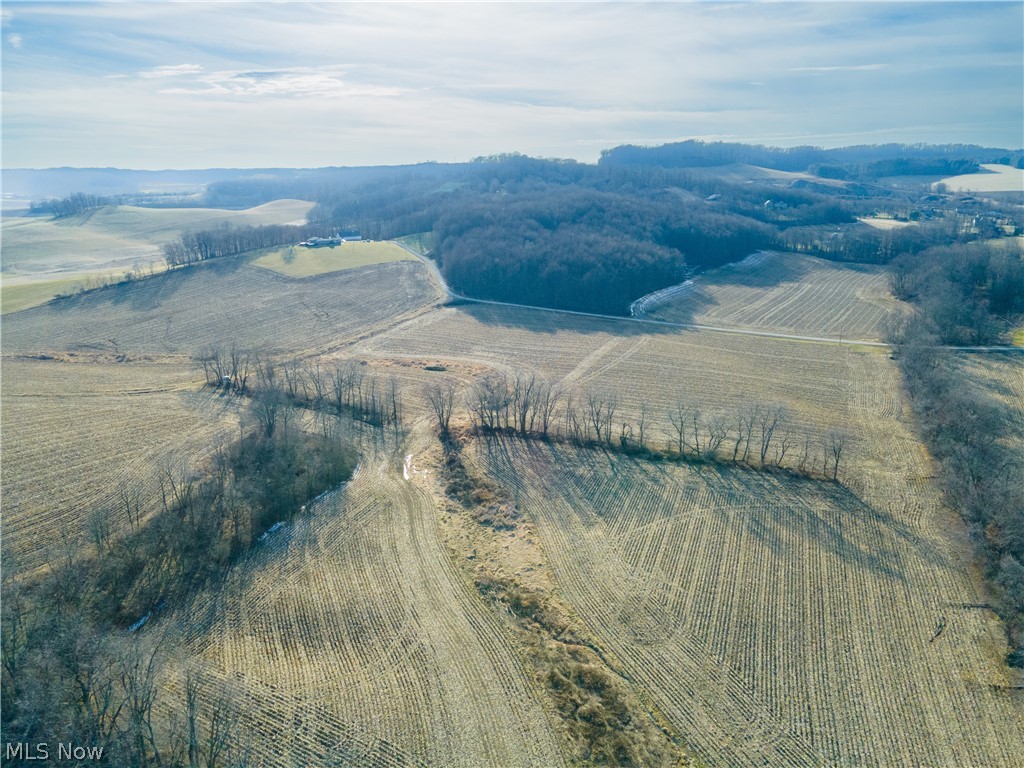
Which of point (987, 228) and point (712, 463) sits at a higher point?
point (987, 228)

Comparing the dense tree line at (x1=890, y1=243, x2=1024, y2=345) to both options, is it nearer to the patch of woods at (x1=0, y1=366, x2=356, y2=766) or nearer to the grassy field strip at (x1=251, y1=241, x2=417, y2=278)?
the patch of woods at (x1=0, y1=366, x2=356, y2=766)

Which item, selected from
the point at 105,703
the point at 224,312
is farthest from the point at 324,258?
the point at 105,703

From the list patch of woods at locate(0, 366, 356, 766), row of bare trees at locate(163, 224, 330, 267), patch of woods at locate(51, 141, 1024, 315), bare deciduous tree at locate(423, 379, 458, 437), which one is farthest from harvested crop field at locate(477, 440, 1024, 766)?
row of bare trees at locate(163, 224, 330, 267)

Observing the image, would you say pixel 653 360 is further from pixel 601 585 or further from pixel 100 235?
pixel 100 235

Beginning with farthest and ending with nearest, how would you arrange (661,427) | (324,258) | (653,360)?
(324,258)
(653,360)
(661,427)

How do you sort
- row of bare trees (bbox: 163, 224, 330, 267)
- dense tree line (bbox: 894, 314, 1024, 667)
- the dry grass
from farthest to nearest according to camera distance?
row of bare trees (bbox: 163, 224, 330, 267) < the dry grass < dense tree line (bbox: 894, 314, 1024, 667)

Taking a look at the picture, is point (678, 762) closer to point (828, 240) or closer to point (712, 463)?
point (712, 463)

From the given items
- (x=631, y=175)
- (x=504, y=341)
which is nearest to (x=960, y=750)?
(x=504, y=341)
